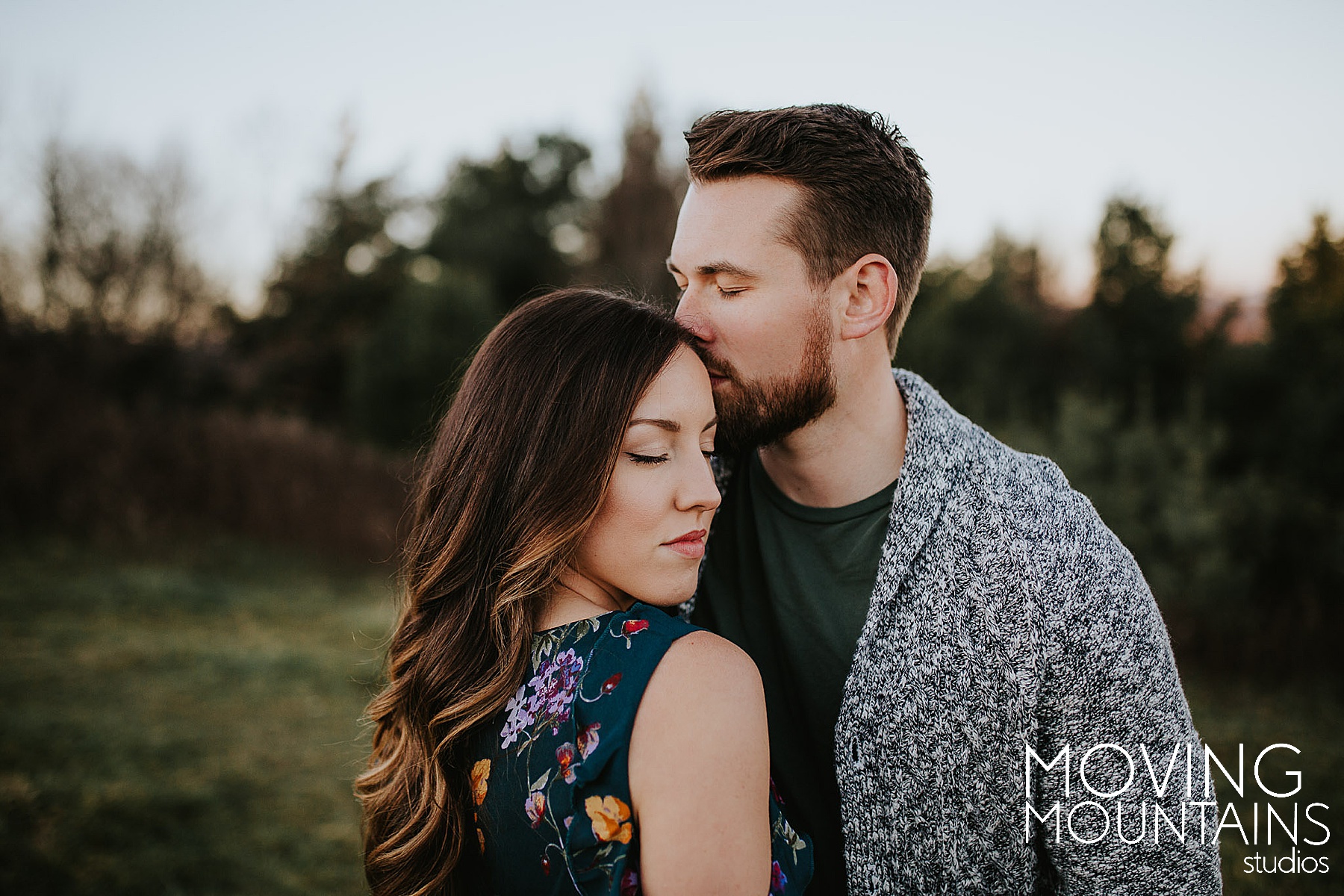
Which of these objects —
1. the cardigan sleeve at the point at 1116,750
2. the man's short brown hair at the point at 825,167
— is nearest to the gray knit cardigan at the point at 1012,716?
the cardigan sleeve at the point at 1116,750

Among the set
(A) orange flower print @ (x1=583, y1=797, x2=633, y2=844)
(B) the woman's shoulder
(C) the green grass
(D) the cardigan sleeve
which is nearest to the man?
(D) the cardigan sleeve

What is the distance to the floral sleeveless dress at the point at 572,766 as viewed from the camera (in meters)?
1.46

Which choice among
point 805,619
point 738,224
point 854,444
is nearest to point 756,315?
point 738,224

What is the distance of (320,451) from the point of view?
1245cm

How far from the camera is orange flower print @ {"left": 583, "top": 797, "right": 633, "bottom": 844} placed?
1456 millimetres

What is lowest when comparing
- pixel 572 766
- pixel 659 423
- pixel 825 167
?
pixel 572 766

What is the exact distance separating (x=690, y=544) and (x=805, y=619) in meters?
0.62

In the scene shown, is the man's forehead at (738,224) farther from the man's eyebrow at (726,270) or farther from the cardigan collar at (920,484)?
the cardigan collar at (920,484)

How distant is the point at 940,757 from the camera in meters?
1.99

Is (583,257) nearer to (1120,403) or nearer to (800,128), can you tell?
(1120,403)

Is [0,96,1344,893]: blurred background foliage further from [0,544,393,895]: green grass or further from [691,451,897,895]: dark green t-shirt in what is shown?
[691,451,897,895]: dark green t-shirt

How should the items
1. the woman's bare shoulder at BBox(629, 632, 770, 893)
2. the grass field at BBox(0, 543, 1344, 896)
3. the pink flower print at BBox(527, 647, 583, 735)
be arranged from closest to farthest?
the woman's bare shoulder at BBox(629, 632, 770, 893)
the pink flower print at BBox(527, 647, 583, 735)
the grass field at BBox(0, 543, 1344, 896)

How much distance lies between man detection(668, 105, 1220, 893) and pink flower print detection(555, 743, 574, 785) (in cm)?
84

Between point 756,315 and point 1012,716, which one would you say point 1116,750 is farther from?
point 756,315
